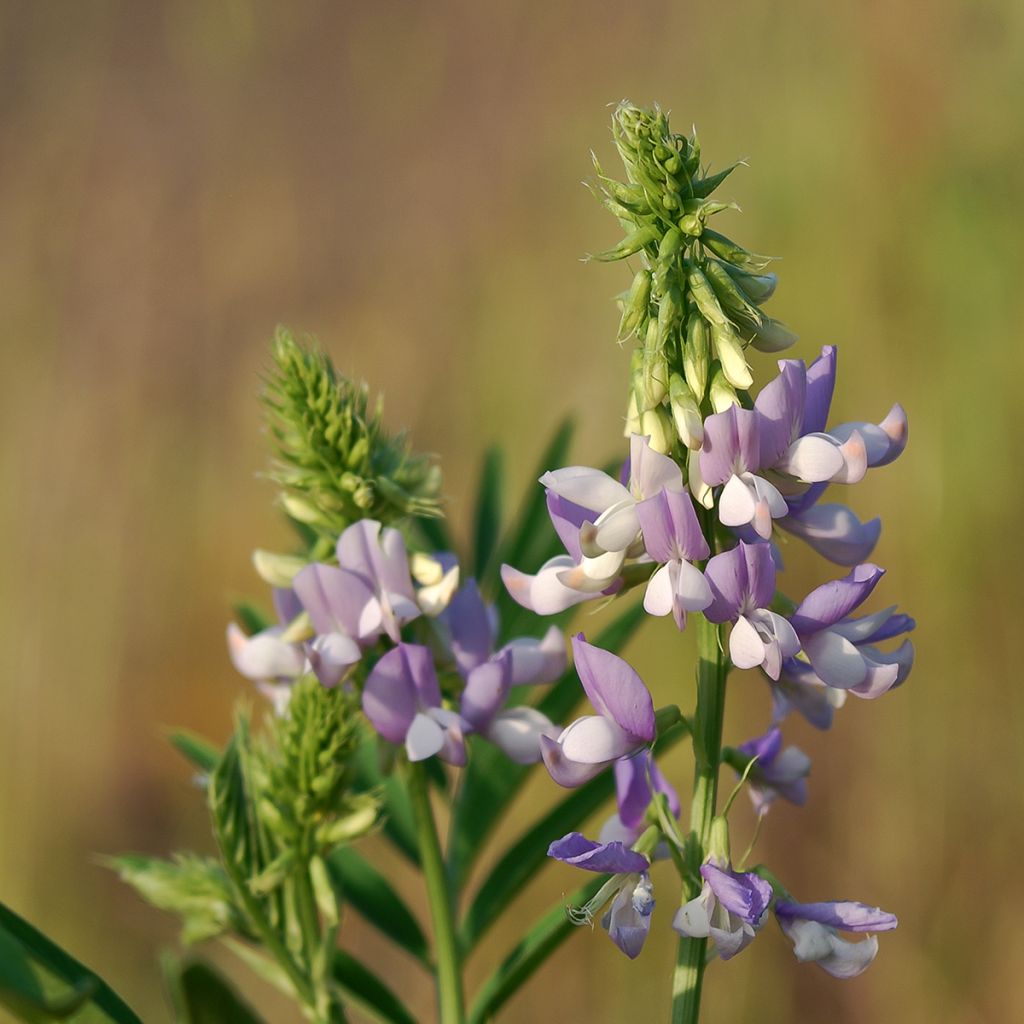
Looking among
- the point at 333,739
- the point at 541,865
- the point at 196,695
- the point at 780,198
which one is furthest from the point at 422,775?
the point at 196,695

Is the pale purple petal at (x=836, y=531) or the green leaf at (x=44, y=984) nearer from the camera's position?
the green leaf at (x=44, y=984)

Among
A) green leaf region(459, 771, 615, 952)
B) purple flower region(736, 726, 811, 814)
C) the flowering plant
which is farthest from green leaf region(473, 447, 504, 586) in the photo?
purple flower region(736, 726, 811, 814)

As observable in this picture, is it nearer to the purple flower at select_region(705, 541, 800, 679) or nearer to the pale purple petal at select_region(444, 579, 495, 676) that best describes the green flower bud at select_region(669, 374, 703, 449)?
the purple flower at select_region(705, 541, 800, 679)

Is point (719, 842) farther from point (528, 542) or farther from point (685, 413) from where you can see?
point (528, 542)

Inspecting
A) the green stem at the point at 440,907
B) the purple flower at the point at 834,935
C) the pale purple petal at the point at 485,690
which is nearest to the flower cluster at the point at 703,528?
the purple flower at the point at 834,935

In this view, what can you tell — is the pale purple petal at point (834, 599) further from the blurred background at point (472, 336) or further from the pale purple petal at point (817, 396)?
the blurred background at point (472, 336)

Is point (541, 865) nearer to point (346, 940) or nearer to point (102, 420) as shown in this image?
point (346, 940)
